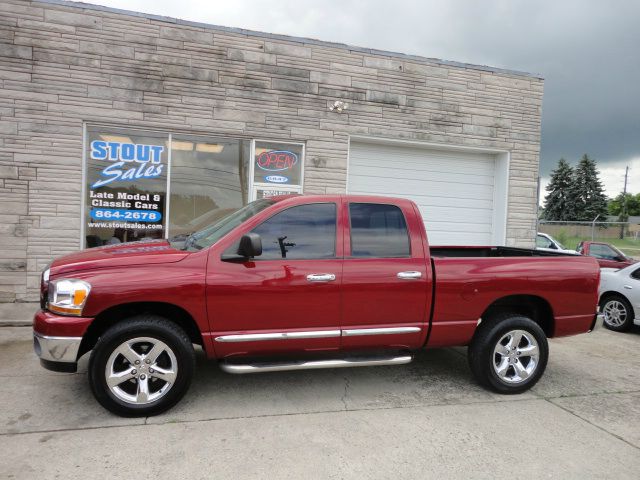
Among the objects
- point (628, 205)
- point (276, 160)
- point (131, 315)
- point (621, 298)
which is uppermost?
point (628, 205)

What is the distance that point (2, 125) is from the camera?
763cm

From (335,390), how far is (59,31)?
296 inches

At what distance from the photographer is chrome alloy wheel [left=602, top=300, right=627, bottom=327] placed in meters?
8.06

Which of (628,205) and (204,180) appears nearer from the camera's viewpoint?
(204,180)

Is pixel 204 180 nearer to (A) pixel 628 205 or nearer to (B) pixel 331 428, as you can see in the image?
(B) pixel 331 428

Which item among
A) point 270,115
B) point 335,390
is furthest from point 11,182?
point 335,390

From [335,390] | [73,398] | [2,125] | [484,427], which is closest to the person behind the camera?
[484,427]

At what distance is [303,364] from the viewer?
409 centimetres

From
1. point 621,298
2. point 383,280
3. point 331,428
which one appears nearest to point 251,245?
point 383,280

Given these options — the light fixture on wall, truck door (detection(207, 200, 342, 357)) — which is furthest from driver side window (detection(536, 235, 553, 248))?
truck door (detection(207, 200, 342, 357))

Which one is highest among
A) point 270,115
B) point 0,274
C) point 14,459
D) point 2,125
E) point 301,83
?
point 301,83

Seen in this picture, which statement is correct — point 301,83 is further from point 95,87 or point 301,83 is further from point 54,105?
point 54,105

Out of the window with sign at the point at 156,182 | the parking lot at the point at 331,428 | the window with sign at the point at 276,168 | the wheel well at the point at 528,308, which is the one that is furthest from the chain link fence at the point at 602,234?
the parking lot at the point at 331,428

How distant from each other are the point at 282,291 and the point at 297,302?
17 centimetres
